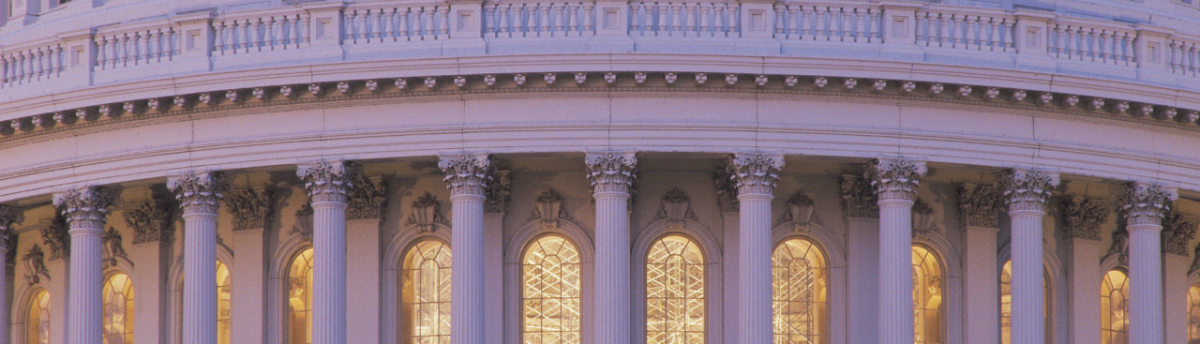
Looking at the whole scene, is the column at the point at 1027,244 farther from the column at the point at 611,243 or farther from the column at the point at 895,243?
the column at the point at 611,243

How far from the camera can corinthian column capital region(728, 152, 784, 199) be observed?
41.5 meters

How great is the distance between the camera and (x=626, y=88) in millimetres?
Result: 41500

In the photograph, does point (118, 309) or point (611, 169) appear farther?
point (118, 309)

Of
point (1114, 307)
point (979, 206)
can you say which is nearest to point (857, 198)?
point (979, 206)

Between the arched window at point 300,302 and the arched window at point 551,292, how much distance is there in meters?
4.68

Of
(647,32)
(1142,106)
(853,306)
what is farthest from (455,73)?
(1142,106)

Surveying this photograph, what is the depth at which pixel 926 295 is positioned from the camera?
45906 mm

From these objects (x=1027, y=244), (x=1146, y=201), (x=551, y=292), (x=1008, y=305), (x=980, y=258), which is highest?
(x=1146, y=201)

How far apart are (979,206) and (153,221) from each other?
17675mm

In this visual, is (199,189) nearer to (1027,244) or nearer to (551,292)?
(551,292)

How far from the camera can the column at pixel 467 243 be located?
41.4 metres

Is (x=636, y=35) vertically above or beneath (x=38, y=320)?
above

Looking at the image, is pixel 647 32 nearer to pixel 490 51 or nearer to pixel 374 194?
pixel 490 51

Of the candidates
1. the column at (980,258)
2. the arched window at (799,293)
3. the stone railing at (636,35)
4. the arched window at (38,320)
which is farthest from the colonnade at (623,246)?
the arched window at (38,320)
